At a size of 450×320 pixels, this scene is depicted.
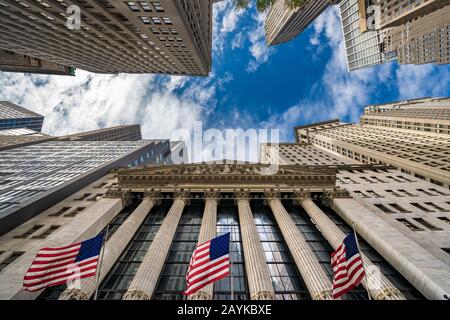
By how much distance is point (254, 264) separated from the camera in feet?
72.5

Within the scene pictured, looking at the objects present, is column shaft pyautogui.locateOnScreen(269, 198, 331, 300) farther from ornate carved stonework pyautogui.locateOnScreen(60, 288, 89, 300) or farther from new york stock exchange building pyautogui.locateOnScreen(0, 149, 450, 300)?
ornate carved stonework pyautogui.locateOnScreen(60, 288, 89, 300)

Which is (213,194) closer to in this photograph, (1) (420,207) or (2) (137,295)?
(2) (137,295)

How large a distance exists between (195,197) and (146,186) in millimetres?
8308

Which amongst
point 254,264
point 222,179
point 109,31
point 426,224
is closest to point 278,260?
point 254,264

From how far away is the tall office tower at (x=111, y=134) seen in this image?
340 ft

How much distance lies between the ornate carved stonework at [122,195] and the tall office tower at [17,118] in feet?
459

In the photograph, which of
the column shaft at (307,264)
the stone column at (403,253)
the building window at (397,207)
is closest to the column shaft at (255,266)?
the column shaft at (307,264)

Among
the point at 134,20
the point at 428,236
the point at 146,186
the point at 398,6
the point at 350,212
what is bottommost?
the point at 428,236

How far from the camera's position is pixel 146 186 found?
3838 centimetres

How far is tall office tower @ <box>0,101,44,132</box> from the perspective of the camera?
13564 cm

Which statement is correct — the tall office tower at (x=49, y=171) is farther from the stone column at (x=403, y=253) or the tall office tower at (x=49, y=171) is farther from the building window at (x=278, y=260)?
the stone column at (x=403, y=253)

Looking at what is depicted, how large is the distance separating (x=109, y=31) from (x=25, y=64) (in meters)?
90.6
